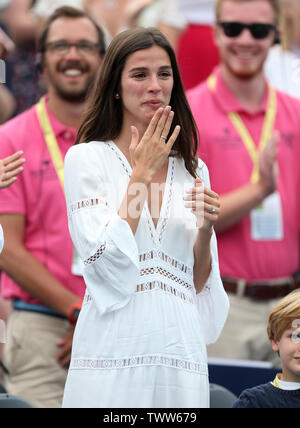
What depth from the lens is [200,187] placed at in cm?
362

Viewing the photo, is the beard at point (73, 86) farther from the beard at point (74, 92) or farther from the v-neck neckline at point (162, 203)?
the v-neck neckline at point (162, 203)

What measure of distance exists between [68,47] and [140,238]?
2.27 metres

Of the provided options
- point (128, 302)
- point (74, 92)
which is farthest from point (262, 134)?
point (128, 302)

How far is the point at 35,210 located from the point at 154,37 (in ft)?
5.89

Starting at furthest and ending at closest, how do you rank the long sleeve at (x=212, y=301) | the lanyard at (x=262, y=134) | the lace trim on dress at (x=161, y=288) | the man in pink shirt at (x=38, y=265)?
the lanyard at (x=262, y=134)
the man in pink shirt at (x=38, y=265)
the long sleeve at (x=212, y=301)
the lace trim on dress at (x=161, y=288)

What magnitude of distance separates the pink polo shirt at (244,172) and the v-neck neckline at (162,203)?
75.4 inches

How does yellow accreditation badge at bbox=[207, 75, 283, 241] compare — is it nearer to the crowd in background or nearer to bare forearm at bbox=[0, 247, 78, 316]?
the crowd in background

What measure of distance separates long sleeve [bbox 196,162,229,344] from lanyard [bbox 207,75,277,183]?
196 centimetres

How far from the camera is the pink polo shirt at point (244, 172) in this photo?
5.80m

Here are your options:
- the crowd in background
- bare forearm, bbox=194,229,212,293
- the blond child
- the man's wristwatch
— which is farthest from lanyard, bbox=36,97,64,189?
the blond child

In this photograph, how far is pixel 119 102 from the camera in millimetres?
3891

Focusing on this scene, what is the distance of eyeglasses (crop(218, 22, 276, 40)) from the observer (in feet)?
20.1

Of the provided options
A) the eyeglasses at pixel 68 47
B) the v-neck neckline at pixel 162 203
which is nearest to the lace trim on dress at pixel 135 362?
the v-neck neckline at pixel 162 203
